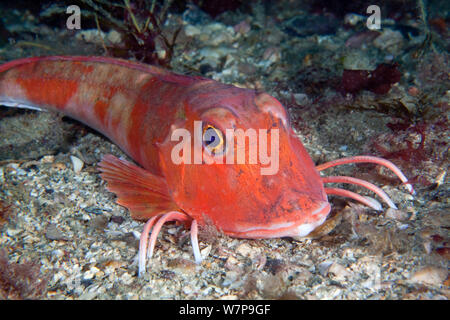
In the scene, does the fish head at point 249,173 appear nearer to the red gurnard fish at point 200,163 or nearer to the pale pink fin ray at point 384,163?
the red gurnard fish at point 200,163

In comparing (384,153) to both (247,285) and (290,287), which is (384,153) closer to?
(290,287)

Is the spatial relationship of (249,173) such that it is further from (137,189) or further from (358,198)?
(137,189)

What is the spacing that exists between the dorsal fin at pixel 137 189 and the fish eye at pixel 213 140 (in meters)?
0.70

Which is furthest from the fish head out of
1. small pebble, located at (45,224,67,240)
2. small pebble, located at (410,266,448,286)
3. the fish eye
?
small pebble, located at (45,224,67,240)

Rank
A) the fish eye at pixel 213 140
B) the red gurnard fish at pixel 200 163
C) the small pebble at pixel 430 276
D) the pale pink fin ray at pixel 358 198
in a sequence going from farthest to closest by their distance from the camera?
the pale pink fin ray at pixel 358 198, the fish eye at pixel 213 140, the red gurnard fish at pixel 200 163, the small pebble at pixel 430 276

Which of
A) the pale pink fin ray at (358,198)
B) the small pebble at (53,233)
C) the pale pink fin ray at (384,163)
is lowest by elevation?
the small pebble at (53,233)

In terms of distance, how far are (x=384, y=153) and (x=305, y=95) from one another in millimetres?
1602

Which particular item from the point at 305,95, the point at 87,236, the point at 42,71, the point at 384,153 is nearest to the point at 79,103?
the point at 42,71

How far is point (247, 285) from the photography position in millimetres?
2361

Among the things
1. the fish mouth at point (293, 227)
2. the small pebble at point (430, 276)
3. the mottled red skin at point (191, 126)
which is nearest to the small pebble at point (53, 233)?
the mottled red skin at point (191, 126)

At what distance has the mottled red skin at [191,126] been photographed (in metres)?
2.51

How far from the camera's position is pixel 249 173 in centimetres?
256

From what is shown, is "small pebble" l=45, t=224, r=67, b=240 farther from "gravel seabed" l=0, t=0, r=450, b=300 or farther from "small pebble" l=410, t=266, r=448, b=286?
"small pebble" l=410, t=266, r=448, b=286

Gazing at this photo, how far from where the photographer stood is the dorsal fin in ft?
10.1
